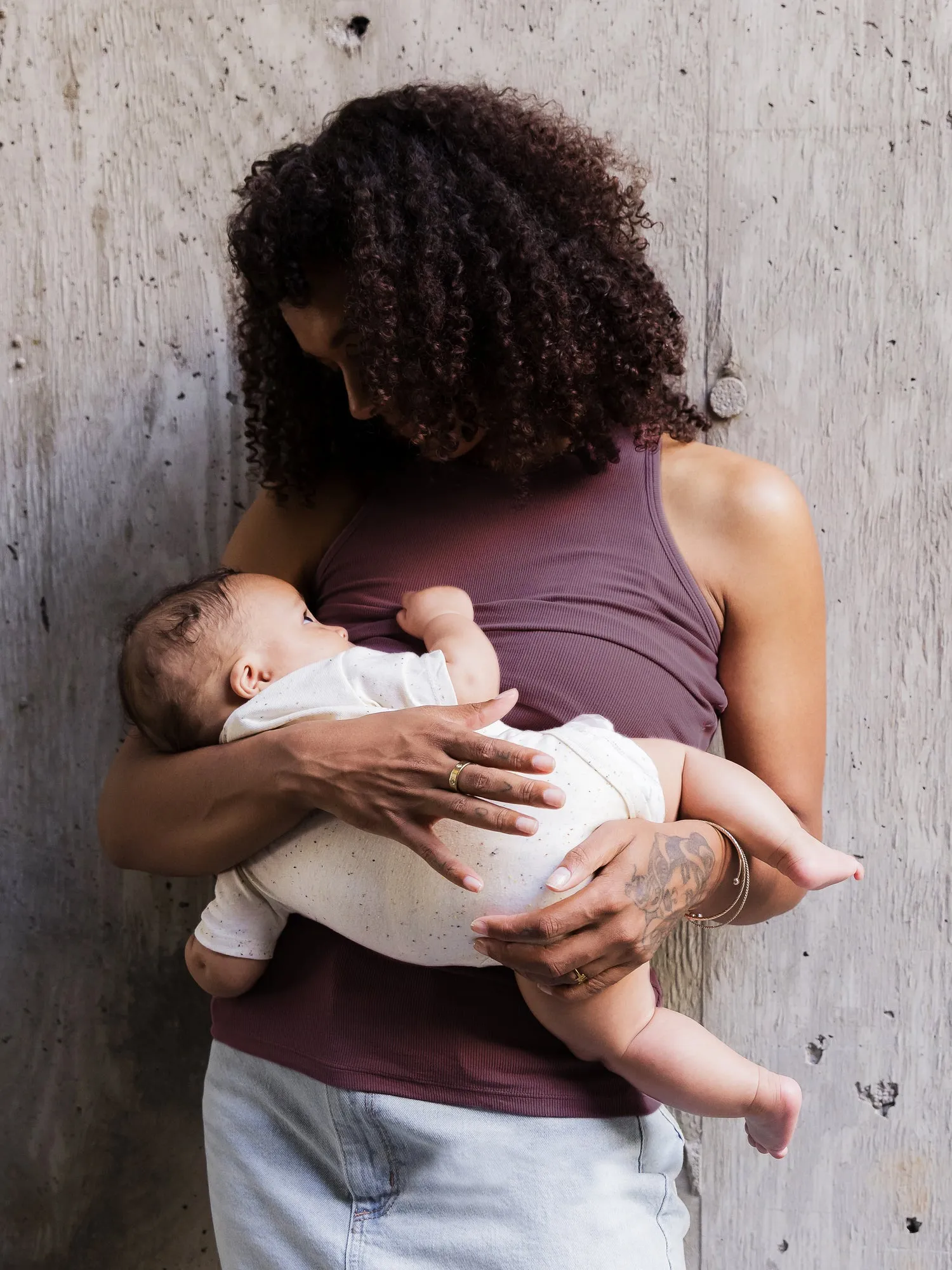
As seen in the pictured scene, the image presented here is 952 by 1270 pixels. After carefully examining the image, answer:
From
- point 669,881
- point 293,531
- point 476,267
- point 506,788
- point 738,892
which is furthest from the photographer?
point 293,531

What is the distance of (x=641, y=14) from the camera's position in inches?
57.9

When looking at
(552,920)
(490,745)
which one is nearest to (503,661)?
(490,745)

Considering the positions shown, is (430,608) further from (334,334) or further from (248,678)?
(334,334)

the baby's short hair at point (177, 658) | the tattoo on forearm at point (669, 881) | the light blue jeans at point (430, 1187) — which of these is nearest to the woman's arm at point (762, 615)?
the tattoo on forearm at point (669, 881)

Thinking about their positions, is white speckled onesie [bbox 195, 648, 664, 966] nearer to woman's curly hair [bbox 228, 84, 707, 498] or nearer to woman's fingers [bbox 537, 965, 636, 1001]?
woman's fingers [bbox 537, 965, 636, 1001]

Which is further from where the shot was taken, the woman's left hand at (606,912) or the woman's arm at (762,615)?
the woman's arm at (762,615)

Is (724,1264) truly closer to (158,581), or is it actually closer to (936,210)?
(158,581)

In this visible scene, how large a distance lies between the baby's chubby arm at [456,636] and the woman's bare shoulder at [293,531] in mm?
243

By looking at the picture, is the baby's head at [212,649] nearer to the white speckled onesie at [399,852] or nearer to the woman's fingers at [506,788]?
the white speckled onesie at [399,852]

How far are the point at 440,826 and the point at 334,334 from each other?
62cm

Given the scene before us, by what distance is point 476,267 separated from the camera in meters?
1.16

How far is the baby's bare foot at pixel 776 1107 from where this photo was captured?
3.66 ft

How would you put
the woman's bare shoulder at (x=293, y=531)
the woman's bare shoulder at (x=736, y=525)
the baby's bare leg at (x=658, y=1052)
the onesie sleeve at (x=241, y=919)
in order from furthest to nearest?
1. the woman's bare shoulder at (x=293, y=531)
2. the woman's bare shoulder at (x=736, y=525)
3. the onesie sleeve at (x=241, y=919)
4. the baby's bare leg at (x=658, y=1052)

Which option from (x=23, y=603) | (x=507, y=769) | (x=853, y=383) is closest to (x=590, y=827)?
(x=507, y=769)
